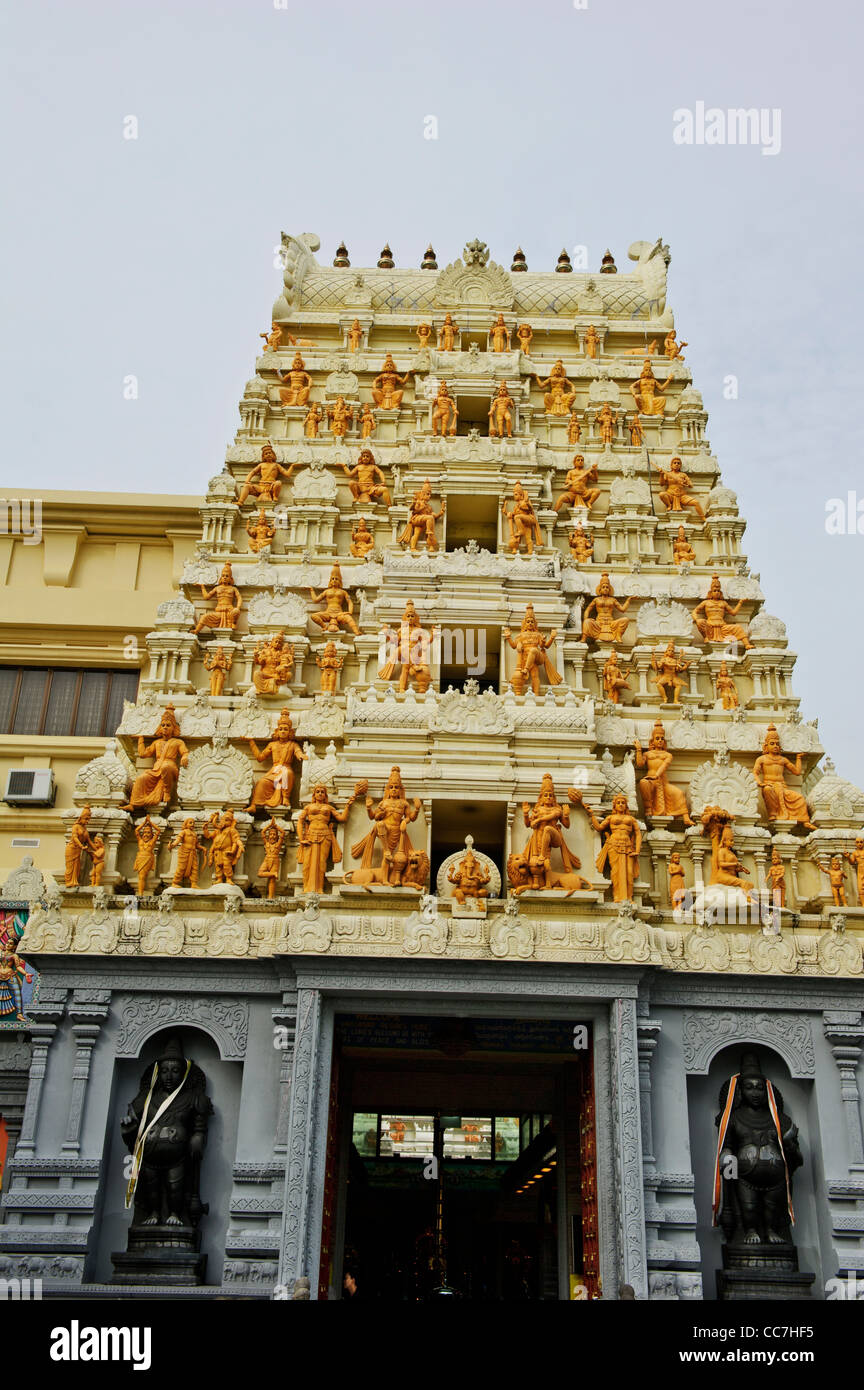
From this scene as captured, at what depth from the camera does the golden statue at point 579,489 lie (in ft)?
85.6

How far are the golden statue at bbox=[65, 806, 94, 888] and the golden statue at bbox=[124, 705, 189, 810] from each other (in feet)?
3.28

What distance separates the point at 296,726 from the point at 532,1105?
8288mm

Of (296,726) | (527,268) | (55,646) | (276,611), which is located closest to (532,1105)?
(296,726)

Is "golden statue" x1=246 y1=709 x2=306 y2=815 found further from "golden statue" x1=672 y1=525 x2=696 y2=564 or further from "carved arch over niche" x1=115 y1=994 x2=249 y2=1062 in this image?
"golden statue" x1=672 y1=525 x2=696 y2=564

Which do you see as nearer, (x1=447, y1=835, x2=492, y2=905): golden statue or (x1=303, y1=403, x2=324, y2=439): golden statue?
(x1=447, y1=835, x2=492, y2=905): golden statue

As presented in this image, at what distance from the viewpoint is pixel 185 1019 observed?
18469mm

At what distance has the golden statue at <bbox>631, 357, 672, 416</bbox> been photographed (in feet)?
92.3

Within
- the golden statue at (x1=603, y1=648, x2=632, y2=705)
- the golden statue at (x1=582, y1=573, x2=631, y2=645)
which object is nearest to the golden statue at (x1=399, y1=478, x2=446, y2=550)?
the golden statue at (x1=582, y1=573, x2=631, y2=645)

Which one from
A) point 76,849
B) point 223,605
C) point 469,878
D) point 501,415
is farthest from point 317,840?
point 501,415

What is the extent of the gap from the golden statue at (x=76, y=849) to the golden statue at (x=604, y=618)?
9.99m

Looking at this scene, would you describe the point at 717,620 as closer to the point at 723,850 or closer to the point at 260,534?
the point at 723,850

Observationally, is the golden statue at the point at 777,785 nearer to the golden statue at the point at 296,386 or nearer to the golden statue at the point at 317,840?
the golden statue at the point at 317,840

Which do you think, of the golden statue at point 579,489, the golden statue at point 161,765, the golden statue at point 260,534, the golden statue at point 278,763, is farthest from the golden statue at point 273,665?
the golden statue at point 579,489

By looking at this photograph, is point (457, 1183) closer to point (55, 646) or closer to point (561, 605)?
point (561, 605)
